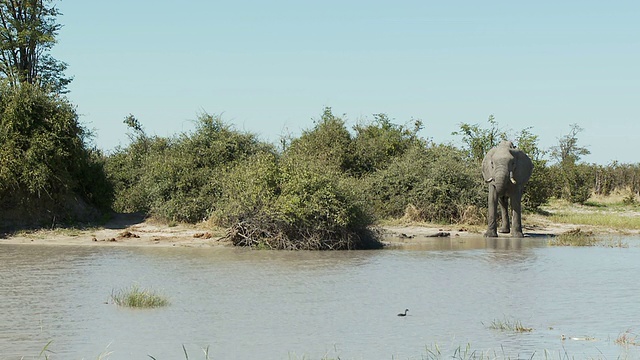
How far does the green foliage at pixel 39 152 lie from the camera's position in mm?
26828

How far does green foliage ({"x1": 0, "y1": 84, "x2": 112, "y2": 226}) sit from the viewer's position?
26.8 metres

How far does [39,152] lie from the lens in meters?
27.1

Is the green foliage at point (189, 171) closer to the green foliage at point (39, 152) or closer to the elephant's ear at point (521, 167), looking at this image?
the green foliage at point (39, 152)

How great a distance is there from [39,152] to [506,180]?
15453mm

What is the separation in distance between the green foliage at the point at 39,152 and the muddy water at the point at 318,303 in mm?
3915

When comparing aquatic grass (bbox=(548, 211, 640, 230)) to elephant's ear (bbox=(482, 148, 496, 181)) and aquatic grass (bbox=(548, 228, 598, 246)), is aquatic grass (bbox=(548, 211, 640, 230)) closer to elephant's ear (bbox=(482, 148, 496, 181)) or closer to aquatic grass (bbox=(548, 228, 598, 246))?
elephant's ear (bbox=(482, 148, 496, 181))

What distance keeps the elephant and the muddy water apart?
5.40m

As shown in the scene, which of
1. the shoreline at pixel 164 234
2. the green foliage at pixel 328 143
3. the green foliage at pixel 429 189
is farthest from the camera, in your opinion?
→ the green foliage at pixel 328 143

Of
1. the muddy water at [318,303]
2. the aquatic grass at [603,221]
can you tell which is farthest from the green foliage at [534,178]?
the muddy water at [318,303]

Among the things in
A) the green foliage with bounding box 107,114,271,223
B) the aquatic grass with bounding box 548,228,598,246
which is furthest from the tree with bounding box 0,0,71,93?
the aquatic grass with bounding box 548,228,598,246

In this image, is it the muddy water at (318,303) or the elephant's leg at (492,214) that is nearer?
the muddy water at (318,303)

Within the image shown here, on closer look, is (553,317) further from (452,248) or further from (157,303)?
(452,248)

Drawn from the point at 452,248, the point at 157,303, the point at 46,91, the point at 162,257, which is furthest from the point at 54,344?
the point at 46,91

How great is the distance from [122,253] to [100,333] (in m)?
11.4
